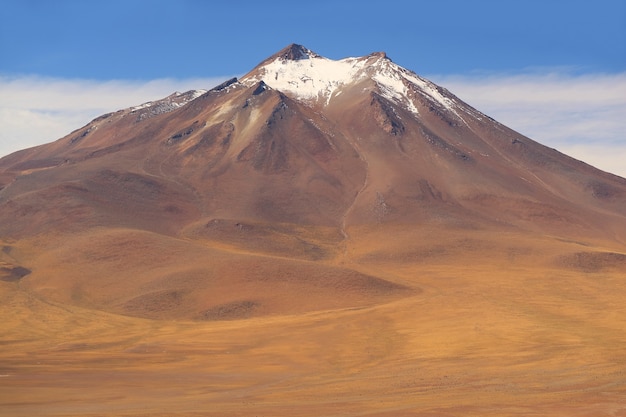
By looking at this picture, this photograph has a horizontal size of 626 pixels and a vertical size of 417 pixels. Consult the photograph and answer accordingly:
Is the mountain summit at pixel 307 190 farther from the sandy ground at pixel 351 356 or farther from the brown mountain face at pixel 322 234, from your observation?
the sandy ground at pixel 351 356

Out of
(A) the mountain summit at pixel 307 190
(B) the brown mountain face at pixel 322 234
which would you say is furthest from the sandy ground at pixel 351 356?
(A) the mountain summit at pixel 307 190

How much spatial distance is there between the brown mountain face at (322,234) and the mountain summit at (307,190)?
499 mm

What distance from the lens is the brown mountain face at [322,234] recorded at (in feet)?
275

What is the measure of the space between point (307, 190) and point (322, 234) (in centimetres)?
2118

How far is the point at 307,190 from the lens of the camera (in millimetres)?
163375

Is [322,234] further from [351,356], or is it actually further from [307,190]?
[351,356]

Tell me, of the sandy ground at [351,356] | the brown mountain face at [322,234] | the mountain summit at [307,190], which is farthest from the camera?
the mountain summit at [307,190]

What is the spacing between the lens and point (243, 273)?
104 metres

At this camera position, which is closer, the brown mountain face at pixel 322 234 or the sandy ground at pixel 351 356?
the sandy ground at pixel 351 356

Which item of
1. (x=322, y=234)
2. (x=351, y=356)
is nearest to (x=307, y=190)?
(x=322, y=234)

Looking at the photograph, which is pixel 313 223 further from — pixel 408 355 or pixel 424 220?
pixel 408 355

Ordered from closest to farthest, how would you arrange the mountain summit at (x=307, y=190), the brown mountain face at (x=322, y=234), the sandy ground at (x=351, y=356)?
the sandy ground at (x=351, y=356)
the brown mountain face at (x=322, y=234)
the mountain summit at (x=307, y=190)

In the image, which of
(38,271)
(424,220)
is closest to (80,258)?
(38,271)

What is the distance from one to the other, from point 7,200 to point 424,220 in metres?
74.8
